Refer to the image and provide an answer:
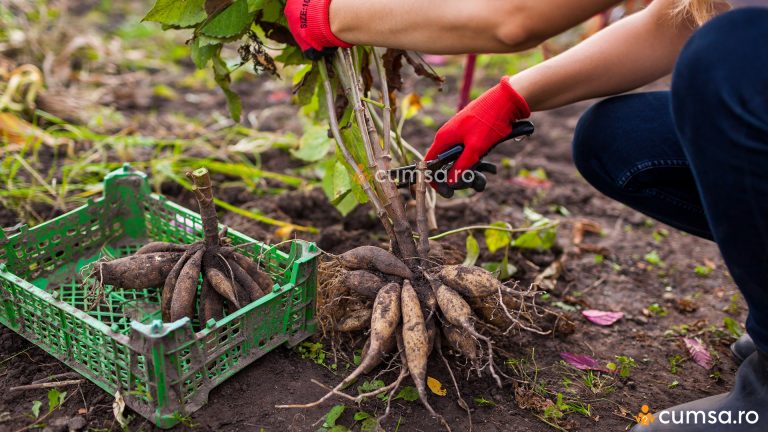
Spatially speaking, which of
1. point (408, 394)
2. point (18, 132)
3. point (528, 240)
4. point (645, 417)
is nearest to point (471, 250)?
point (528, 240)

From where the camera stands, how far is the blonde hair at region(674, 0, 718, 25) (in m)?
1.50

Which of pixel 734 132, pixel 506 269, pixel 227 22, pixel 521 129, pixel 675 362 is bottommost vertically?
pixel 675 362

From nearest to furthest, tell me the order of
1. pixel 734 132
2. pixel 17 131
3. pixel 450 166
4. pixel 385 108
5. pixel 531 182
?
pixel 734 132, pixel 450 166, pixel 385 108, pixel 17 131, pixel 531 182

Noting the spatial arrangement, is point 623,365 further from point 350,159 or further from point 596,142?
point 350,159

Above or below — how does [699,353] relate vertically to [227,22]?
below

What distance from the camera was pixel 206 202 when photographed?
5.08ft

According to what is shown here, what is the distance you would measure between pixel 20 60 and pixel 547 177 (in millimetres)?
2518

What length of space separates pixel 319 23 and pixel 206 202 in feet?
1.59

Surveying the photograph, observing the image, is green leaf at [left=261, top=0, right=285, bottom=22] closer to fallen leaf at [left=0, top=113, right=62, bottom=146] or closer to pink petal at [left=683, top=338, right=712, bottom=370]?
fallen leaf at [left=0, top=113, right=62, bottom=146]

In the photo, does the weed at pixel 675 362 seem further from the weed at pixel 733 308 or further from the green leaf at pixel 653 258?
the green leaf at pixel 653 258

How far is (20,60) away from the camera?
317 cm

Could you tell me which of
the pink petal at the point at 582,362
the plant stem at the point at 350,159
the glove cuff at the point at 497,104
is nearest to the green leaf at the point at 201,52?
the plant stem at the point at 350,159

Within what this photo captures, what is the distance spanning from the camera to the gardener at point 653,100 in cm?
121

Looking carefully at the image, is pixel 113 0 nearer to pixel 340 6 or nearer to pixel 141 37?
pixel 141 37
